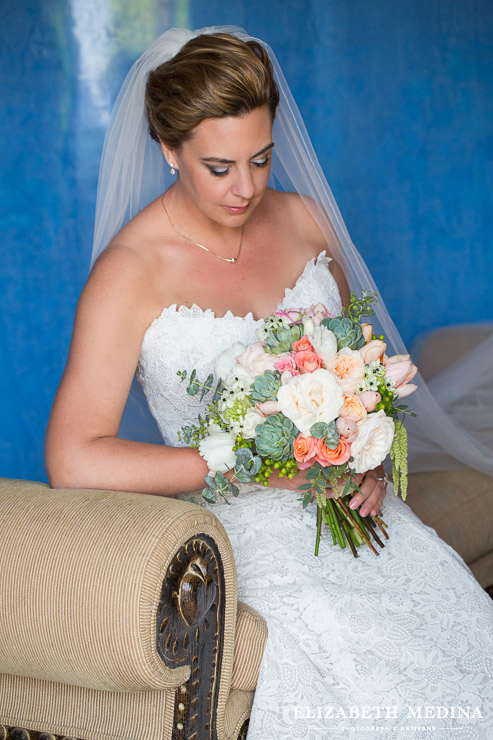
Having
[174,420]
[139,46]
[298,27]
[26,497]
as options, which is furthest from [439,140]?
[26,497]

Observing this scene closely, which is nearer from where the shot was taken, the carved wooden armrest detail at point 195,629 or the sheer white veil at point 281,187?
the carved wooden armrest detail at point 195,629

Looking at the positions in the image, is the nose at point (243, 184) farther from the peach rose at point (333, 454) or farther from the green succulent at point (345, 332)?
the peach rose at point (333, 454)

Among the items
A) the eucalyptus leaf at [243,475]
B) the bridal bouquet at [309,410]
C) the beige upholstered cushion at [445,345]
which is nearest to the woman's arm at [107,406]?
the bridal bouquet at [309,410]

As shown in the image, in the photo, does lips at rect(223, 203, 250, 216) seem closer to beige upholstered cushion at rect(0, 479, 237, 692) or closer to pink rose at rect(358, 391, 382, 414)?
pink rose at rect(358, 391, 382, 414)

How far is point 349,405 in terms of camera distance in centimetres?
171

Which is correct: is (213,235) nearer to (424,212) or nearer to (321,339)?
(321,339)

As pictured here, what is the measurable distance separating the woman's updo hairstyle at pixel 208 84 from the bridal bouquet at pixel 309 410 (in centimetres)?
60

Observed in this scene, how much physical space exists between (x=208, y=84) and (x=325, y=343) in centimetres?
79

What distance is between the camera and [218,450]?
1779mm

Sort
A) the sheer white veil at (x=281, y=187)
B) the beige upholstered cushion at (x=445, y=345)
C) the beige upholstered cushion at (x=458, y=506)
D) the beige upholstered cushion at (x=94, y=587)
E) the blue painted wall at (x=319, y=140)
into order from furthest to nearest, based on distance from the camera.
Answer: the blue painted wall at (x=319, y=140) → the beige upholstered cushion at (x=445, y=345) → the beige upholstered cushion at (x=458, y=506) → the sheer white veil at (x=281, y=187) → the beige upholstered cushion at (x=94, y=587)

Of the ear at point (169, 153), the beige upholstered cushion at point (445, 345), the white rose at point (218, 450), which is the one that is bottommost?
the beige upholstered cushion at point (445, 345)

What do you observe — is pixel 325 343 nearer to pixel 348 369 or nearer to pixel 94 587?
pixel 348 369

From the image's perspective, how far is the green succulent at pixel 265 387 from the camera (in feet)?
5.66

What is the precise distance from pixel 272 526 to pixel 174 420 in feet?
1.71
